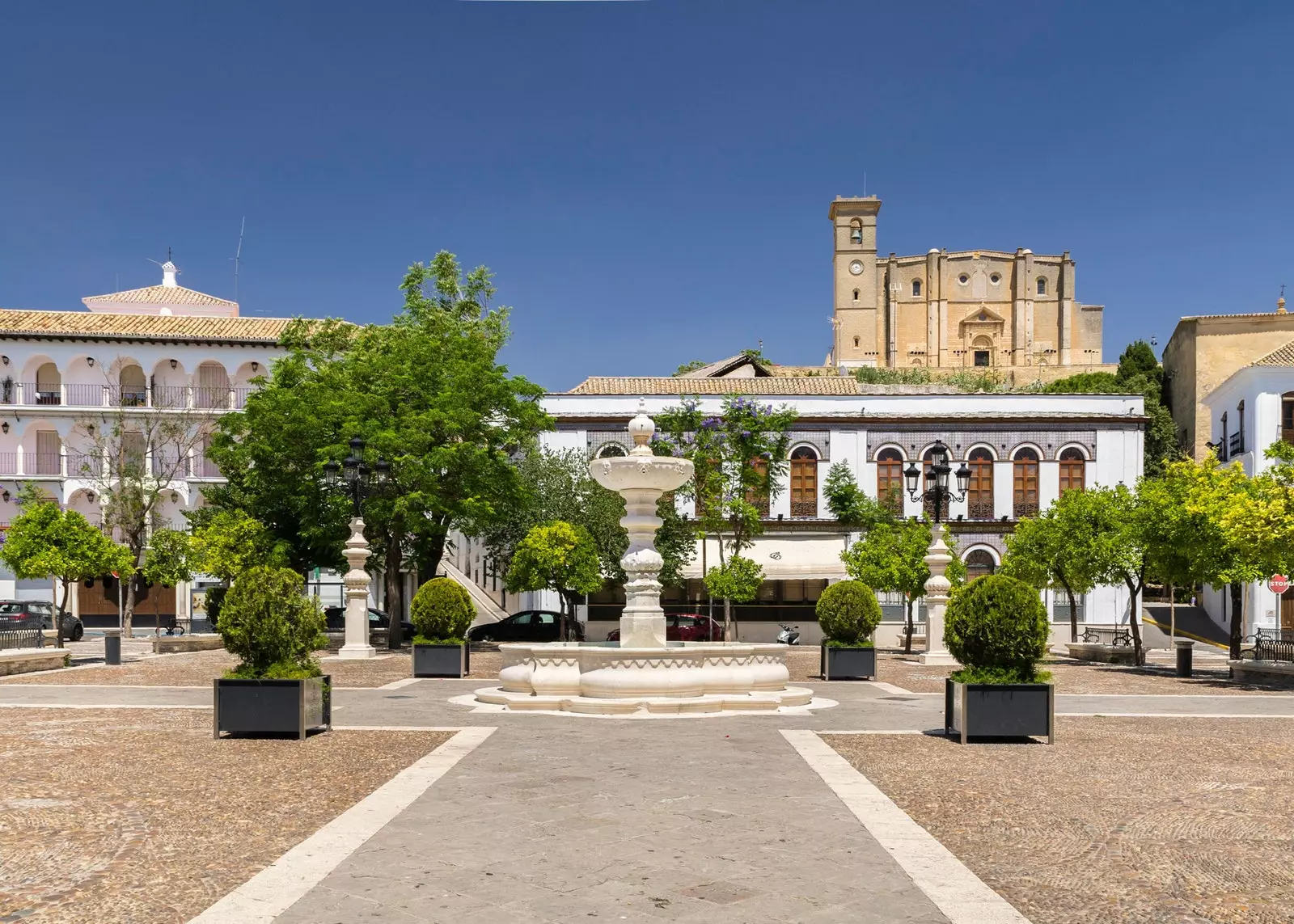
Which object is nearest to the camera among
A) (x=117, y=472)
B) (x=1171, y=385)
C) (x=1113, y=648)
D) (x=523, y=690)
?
(x=523, y=690)

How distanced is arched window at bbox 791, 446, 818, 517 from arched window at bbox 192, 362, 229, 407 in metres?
22.5

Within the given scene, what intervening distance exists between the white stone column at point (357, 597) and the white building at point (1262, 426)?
83.2 feet

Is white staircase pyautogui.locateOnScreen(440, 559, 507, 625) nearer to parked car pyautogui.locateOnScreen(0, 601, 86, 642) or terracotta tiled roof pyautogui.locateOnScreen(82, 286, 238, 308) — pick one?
parked car pyautogui.locateOnScreen(0, 601, 86, 642)

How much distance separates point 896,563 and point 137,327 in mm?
32586

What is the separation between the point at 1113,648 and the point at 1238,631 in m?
4.52

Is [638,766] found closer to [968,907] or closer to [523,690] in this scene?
[968,907]

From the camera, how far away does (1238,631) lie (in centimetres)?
2300

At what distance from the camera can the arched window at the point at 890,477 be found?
39.0m

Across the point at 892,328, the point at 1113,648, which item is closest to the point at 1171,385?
the point at 1113,648

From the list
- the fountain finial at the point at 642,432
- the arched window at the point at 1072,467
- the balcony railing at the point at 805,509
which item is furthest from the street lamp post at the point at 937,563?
the arched window at the point at 1072,467

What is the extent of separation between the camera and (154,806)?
8234 millimetres

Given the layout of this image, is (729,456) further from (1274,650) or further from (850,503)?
(1274,650)

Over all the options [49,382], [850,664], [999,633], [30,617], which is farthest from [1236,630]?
[49,382]

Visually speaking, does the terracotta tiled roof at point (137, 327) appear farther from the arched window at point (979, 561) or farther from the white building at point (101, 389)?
the arched window at point (979, 561)
